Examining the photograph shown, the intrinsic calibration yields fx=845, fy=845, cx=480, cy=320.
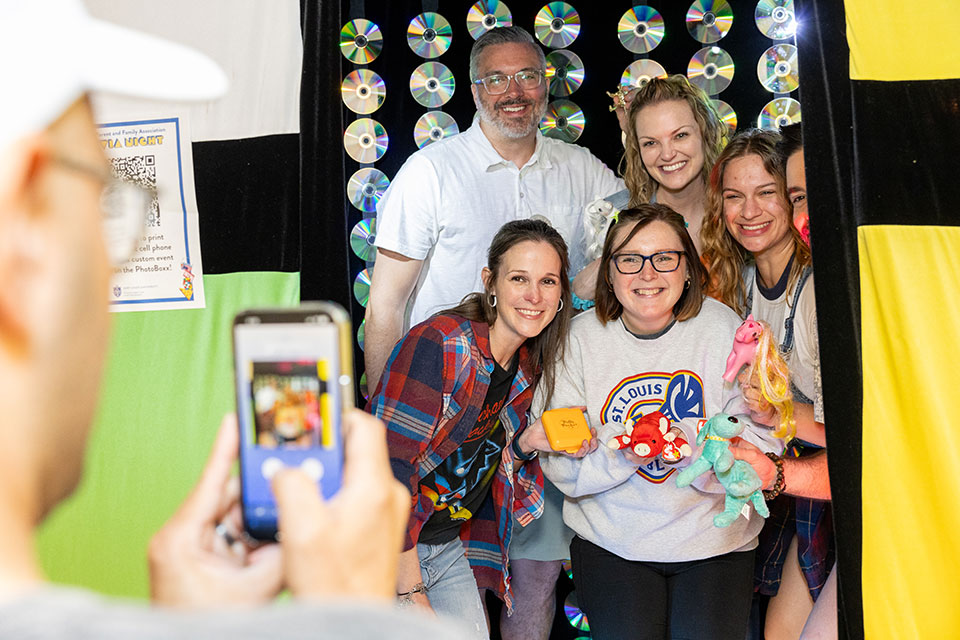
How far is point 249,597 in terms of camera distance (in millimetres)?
647

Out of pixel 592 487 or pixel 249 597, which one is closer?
pixel 249 597

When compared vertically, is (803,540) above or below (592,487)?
below

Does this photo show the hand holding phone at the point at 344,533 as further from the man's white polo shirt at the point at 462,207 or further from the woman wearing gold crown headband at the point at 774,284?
the man's white polo shirt at the point at 462,207

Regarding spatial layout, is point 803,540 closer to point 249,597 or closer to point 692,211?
point 692,211

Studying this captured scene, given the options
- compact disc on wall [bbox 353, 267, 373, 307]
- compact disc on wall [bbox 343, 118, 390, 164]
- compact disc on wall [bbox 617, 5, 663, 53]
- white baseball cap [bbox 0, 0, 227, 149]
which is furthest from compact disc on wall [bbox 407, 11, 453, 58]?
white baseball cap [bbox 0, 0, 227, 149]

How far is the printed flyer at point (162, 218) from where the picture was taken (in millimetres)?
1786

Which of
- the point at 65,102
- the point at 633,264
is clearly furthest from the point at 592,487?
the point at 65,102

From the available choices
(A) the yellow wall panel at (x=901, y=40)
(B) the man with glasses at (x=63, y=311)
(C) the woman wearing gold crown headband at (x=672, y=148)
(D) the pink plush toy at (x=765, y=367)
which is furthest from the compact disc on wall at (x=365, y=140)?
(B) the man with glasses at (x=63, y=311)

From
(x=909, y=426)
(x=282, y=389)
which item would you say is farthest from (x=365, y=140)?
(x=282, y=389)

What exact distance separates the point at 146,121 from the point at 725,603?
1.76 metres

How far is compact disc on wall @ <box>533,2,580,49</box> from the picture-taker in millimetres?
3422

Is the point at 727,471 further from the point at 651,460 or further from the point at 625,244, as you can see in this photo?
the point at 625,244

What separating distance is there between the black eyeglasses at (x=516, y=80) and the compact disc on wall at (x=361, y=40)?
28.2 inches

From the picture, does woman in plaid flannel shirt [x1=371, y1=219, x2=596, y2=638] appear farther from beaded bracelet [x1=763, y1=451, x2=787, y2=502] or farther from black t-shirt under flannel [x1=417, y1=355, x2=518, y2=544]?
beaded bracelet [x1=763, y1=451, x2=787, y2=502]
